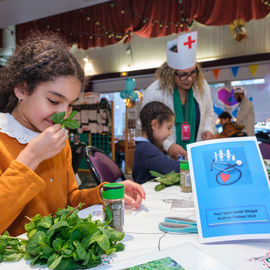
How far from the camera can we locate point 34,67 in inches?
39.4

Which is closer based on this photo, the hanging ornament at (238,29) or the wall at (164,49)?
the hanging ornament at (238,29)

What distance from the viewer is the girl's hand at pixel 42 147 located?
2.57 feet

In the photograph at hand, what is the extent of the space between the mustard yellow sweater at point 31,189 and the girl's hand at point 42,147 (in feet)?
0.12

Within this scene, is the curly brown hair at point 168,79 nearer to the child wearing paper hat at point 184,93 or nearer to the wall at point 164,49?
the child wearing paper hat at point 184,93

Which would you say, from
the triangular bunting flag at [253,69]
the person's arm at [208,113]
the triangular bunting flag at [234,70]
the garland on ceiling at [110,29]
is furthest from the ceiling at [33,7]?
the triangular bunting flag at [253,69]

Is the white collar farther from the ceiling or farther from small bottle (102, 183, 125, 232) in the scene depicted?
the ceiling

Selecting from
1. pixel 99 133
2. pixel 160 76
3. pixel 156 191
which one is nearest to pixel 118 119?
pixel 99 133

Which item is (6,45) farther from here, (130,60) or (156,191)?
(156,191)

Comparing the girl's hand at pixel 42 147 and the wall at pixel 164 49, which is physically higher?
the wall at pixel 164 49

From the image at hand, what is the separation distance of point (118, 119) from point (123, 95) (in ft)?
9.06

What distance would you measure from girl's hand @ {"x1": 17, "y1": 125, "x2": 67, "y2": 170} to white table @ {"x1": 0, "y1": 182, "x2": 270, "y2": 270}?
261mm

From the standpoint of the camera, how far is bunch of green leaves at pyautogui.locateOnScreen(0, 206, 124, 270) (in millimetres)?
511

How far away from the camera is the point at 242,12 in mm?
5480

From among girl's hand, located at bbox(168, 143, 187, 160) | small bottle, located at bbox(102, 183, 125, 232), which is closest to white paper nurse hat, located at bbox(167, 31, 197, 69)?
girl's hand, located at bbox(168, 143, 187, 160)
